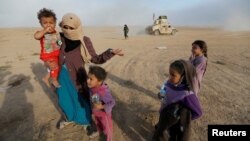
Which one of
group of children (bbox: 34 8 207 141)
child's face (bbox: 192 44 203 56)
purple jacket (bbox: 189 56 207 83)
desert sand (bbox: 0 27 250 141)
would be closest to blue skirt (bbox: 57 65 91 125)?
group of children (bbox: 34 8 207 141)

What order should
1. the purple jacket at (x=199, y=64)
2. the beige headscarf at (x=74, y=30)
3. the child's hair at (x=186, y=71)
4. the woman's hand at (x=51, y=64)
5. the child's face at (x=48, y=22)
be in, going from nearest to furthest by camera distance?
the child's hair at (x=186, y=71), the beige headscarf at (x=74, y=30), the child's face at (x=48, y=22), the woman's hand at (x=51, y=64), the purple jacket at (x=199, y=64)

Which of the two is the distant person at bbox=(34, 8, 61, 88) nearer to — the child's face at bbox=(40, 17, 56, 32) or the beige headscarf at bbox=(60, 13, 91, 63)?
the child's face at bbox=(40, 17, 56, 32)

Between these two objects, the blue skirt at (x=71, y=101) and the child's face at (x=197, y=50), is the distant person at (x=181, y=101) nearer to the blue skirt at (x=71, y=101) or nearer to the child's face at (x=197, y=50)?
the child's face at (x=197, y=50)

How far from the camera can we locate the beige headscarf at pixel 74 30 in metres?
3.92

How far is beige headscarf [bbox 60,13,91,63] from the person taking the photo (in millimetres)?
3916

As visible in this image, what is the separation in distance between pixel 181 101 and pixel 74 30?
1908mm

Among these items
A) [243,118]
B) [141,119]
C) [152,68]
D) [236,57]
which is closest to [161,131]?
[141,119]

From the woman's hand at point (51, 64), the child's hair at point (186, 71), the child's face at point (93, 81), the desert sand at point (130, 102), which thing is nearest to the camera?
the child's hair at point (186, 71)

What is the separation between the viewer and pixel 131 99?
6.36 metres

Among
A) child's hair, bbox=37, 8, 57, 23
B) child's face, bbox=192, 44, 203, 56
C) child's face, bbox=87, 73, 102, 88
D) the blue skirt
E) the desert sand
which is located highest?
child's hair, bbox=37, 8, 57, 23

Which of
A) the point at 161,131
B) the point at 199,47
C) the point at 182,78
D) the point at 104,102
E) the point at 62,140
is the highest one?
the point at 199,47

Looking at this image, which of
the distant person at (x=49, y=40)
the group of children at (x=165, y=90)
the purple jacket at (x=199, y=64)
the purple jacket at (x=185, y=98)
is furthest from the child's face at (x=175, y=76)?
the distant person at (x=49, y=40)

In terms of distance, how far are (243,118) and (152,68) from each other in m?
4.90

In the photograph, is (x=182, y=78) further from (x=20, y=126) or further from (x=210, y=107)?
(x=20, y=126)
